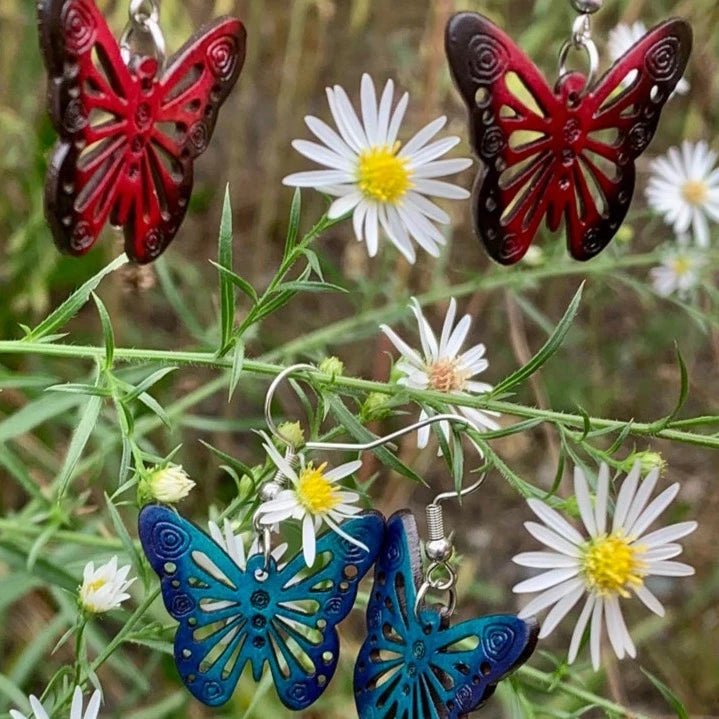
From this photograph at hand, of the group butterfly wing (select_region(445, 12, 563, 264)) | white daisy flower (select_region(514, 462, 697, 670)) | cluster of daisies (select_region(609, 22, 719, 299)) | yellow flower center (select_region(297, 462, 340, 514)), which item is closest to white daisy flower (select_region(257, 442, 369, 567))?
yellow flower center (select_region(297, 462, 340, 514))

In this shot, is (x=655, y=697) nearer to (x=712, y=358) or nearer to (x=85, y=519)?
(x=712, y=358)

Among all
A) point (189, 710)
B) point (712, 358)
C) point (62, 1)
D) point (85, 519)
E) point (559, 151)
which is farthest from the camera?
point (712, 358)

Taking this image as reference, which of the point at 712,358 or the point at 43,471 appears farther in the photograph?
the point at 712,358

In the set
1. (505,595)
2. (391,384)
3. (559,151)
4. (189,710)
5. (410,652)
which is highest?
(559,151)

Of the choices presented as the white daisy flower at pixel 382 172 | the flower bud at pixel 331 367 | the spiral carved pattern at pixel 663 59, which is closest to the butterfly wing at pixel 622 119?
the spiral carved pattern at pixel 663 59

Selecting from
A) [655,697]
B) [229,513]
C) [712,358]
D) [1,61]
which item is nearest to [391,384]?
[229,513]

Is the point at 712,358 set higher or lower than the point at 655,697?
higher

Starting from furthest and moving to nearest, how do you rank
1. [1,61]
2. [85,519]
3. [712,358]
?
[712,358], [1,61], [85,519]
